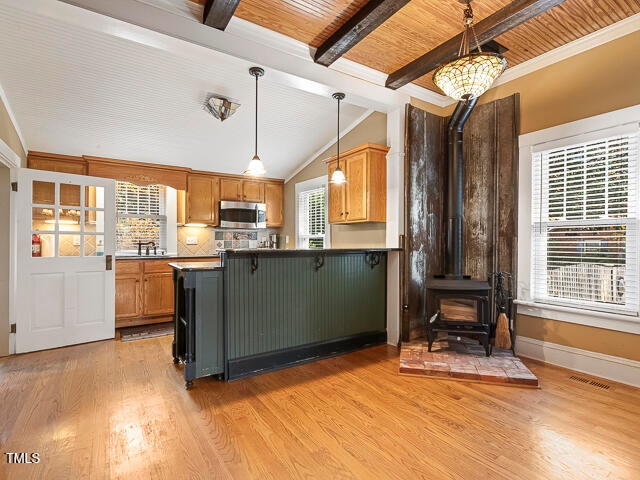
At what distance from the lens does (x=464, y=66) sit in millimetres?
1882

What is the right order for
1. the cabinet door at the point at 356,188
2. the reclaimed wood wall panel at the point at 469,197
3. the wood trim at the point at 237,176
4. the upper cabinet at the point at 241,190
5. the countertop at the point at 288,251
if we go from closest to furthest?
1. the countertop at the point at 288,251
2. the reclaimed wood wall panel at the point at 469,197
3. the cabinet door at the point at 356,188
4. the wood trim at the point at 237,176
5. the upper cabinet at the point at 241,190

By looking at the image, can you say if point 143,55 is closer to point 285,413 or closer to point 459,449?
point 285,413

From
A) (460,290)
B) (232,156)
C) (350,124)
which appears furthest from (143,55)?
(460,290)

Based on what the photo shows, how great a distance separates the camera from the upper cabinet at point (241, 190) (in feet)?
18.9

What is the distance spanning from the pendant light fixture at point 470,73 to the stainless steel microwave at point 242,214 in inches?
171

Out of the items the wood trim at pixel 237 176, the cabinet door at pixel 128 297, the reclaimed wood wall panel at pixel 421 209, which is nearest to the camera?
the reclaimed wood wall panel at pixel 421 209

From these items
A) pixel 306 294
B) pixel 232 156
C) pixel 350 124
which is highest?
pixel 350 124

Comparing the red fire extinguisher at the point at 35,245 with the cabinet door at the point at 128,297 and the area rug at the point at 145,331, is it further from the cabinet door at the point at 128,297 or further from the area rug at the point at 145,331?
the area rug at the point at 145,331

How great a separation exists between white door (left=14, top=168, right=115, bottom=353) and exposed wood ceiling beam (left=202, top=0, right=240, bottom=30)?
2480 mm

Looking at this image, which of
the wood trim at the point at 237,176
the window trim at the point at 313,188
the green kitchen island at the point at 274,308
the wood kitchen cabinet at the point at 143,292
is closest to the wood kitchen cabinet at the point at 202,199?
the wood trim at the point at 237,176

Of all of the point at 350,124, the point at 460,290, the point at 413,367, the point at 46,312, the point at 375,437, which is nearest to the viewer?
the point at 375,437

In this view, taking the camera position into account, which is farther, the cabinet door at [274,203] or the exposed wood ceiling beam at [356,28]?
the cabinet door at [274,203]

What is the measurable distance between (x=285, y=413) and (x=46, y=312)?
121 inches

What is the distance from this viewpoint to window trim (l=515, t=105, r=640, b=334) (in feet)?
8.92
